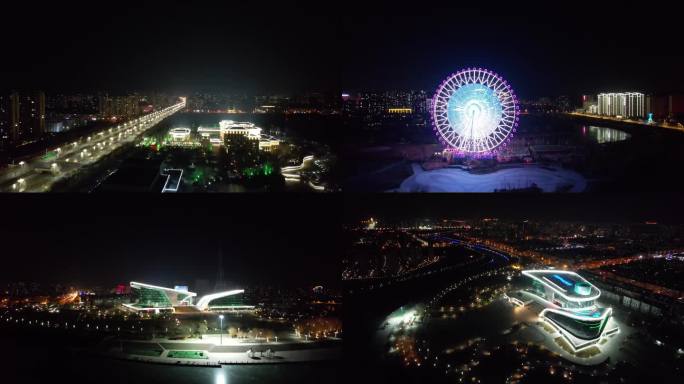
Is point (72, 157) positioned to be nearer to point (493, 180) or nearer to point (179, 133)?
point (179, 133)

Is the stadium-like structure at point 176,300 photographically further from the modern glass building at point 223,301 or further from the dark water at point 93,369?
the dark water at point 93,369

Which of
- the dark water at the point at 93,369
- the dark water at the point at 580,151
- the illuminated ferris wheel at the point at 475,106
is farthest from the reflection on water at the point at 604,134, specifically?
the dark water at the point at 93,369

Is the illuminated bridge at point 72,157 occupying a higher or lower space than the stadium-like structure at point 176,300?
higher

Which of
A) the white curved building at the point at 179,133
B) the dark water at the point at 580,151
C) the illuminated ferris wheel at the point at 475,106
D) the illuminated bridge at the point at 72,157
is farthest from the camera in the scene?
the white curved building at the point at 179,133

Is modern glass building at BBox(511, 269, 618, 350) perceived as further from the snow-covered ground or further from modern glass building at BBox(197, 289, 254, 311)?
modern glass building at BBox(197, 289, 254, 311)

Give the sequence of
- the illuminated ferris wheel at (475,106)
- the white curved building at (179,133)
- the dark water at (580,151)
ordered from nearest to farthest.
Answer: the dark water at (580,151), the illuminated ferris wheel at (475,106), the white curved building at (179,133)

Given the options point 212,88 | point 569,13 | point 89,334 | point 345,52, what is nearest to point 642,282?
point 569,13

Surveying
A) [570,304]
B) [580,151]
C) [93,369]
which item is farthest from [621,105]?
[93,369]

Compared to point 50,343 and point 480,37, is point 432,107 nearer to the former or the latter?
point 480,37
